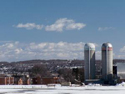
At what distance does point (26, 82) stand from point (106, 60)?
23183 millimetres

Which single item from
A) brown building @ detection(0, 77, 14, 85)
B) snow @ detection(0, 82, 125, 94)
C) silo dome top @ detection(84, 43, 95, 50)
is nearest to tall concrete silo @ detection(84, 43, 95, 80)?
silo dome top @ detection(84, 43, 95, 50)

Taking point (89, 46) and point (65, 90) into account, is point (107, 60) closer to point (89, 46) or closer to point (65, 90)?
point (89, 46)

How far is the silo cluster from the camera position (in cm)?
8144

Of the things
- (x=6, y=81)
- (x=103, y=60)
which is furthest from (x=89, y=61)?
(x=6, y=81)

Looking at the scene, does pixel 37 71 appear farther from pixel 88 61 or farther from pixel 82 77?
pixel 88 61

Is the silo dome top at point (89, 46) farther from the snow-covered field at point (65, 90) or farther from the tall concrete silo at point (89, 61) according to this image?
the snow-covered field at point (65, 90)

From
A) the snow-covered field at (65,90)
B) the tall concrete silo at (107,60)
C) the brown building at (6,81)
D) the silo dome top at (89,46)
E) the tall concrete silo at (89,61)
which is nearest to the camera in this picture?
the snow-covered field at (65,90)

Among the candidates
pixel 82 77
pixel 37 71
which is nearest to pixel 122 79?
pixel 82 77

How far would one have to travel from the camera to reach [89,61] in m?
82.8

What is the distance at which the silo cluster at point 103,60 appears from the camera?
81.4 m

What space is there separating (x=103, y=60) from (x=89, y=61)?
395cm

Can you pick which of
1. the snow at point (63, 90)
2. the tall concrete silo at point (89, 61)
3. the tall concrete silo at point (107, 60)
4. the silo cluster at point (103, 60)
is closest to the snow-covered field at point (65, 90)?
the snow at point (63, 90)

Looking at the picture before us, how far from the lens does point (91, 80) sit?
81.1 meters

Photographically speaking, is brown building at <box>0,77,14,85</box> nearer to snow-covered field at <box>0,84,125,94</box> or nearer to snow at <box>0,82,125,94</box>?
snow at <box>0,82,125,94</box>
